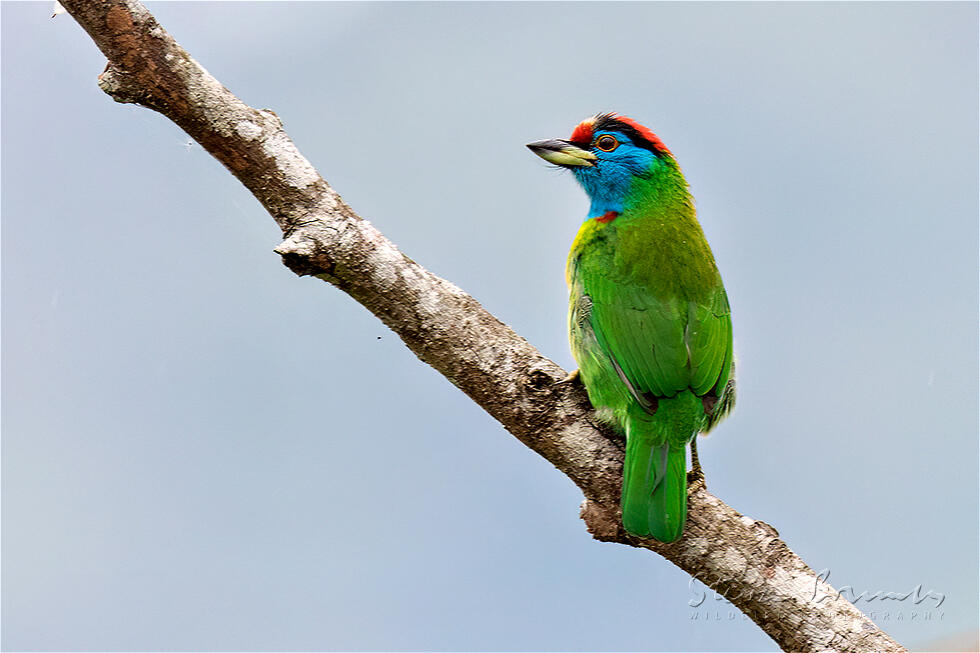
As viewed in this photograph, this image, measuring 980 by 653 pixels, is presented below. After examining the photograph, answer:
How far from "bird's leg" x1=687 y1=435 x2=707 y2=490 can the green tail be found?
0.77 ft

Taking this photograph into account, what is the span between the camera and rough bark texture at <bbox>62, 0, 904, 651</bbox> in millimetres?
2869

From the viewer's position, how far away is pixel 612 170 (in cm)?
367

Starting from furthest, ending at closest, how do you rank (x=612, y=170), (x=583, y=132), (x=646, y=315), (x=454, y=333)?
1. (x=583, y=132)
2. (x=612, y=170)
3. (x=646, y=315)
4. (x=454, y=333)

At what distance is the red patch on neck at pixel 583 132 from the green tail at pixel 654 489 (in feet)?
4.68

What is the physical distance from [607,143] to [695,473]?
144 centimetres

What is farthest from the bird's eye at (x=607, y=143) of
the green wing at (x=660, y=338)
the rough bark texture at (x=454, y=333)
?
the rough bark texture at (x=454, y=333)

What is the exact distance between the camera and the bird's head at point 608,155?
3.66m

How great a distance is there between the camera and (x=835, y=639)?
2896mm

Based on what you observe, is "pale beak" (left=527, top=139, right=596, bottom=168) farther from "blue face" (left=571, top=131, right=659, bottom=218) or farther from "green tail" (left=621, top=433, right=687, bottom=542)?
"green tail" (left=621, top=433, right=687, bottom=542)

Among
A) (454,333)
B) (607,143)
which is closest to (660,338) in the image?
(454,333)

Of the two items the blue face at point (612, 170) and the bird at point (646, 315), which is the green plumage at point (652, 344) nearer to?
the bird at point (646, 315)

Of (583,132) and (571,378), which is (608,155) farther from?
(571,378)

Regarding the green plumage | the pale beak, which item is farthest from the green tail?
the pale beak

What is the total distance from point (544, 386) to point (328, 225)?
3.00 feet
